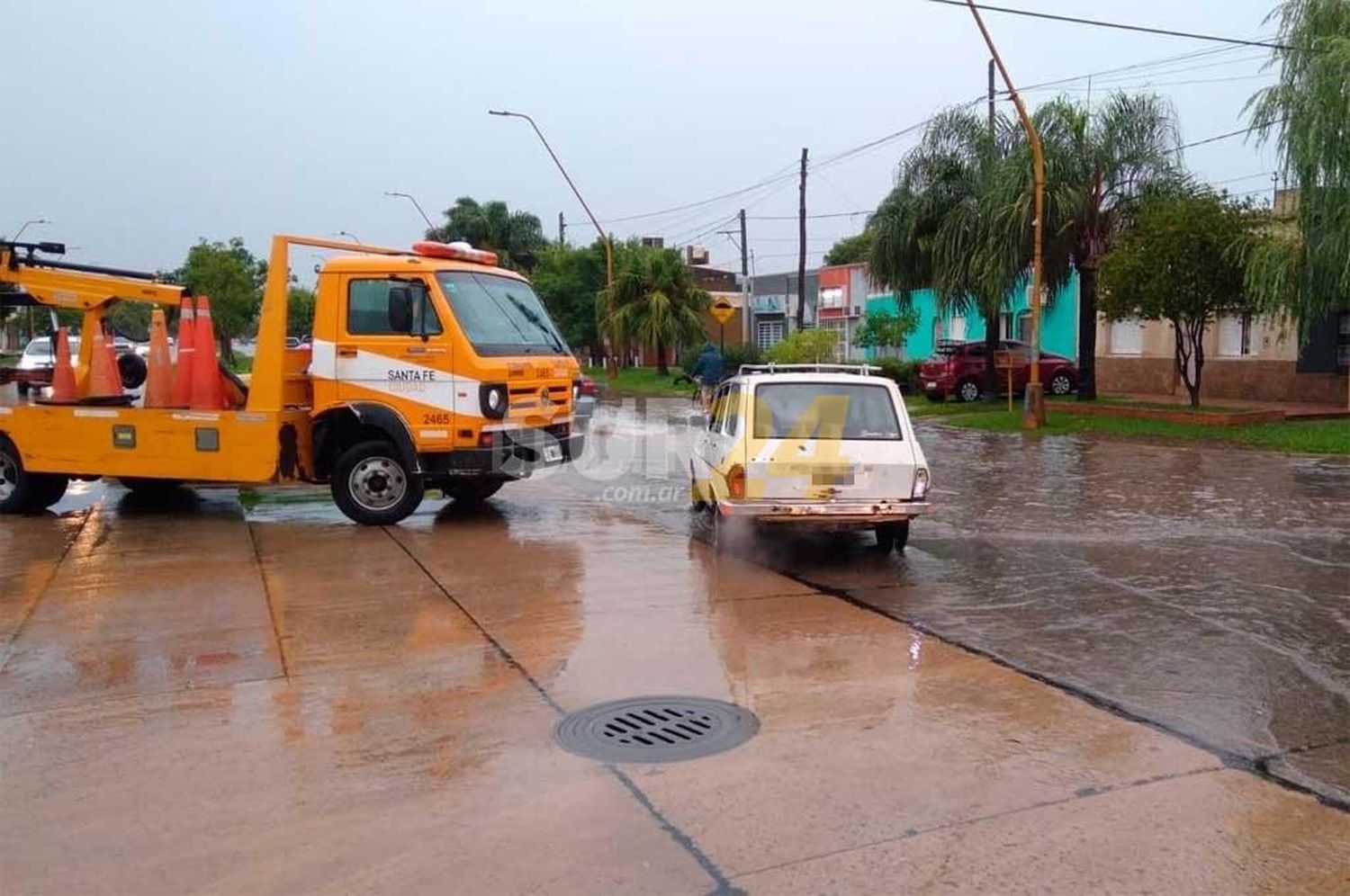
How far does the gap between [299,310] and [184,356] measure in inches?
53.4

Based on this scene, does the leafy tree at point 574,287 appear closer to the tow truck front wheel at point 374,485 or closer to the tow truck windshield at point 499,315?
the tow truck windshield at point 499,315

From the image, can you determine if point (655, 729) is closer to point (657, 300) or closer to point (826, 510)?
point (826, 510)

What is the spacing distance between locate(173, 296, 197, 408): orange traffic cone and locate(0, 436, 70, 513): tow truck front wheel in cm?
166

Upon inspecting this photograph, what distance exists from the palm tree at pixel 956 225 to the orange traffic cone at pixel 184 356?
16.8 meters

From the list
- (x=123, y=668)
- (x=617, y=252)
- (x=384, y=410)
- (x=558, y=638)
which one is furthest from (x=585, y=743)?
(x=617, y=252)

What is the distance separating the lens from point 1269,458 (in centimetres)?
1662

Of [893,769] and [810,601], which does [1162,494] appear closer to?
[810,601]

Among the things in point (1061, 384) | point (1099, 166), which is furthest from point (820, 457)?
point (1061, 384)

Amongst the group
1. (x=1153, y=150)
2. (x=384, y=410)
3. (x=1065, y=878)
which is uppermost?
(x=1153, y=150)

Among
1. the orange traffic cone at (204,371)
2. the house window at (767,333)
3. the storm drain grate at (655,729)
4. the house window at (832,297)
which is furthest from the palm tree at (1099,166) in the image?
the house window at (767,333)

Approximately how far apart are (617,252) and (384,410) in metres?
36.2

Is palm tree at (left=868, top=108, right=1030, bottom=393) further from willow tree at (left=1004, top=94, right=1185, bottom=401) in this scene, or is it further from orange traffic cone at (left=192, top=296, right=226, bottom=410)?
orange traffic cone at (left=192, top=296, right=226, bottom=410)

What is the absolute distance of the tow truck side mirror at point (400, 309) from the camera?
10570mm

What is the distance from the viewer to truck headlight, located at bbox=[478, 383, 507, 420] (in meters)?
10.6
